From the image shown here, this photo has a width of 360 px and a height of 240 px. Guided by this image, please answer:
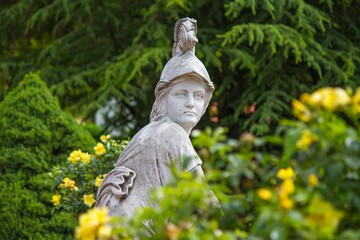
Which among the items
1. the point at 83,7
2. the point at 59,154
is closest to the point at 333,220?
the point at 59,154

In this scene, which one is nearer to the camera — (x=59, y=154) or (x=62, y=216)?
(x=62, y=216)

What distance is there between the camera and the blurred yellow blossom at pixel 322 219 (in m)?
3.37

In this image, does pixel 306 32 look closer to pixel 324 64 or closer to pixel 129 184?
pixel 324 64

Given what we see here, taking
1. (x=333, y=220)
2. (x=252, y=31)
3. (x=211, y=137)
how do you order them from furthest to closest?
(x=252, y=31) < (x=211, y=137) < (x=333, y=220)

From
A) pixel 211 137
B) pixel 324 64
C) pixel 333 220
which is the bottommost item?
pixel 324 64

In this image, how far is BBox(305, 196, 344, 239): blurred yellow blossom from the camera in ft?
11.0

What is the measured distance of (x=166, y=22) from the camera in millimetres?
14508

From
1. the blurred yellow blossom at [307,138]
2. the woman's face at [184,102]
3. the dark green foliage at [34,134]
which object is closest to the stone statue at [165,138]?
the woman's face at [184,102]

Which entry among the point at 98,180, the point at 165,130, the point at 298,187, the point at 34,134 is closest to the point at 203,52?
the point at 34,134

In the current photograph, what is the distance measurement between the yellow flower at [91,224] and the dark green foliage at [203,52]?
9.12 m

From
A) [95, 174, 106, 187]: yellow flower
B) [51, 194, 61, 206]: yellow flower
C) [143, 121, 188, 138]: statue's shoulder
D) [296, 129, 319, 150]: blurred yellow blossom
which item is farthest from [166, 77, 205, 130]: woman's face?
[296, 129, 319, 150]: blurred yellow blossom

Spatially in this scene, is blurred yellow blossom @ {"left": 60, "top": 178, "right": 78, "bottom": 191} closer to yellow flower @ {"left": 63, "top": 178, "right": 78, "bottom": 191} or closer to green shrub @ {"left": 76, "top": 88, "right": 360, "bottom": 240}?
yellow flower @ {"left": 63, "top": 178, "right": 78, "bottom": 191}

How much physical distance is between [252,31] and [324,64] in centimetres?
104

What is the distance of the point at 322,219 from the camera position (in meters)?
3.41
